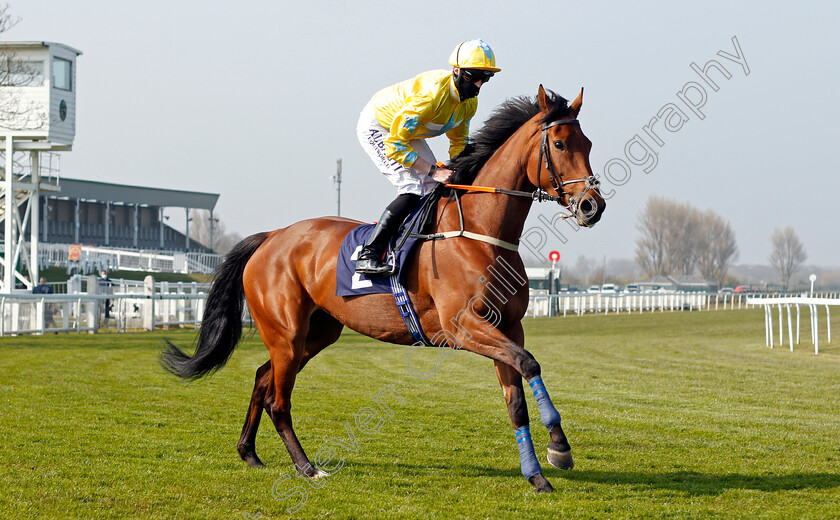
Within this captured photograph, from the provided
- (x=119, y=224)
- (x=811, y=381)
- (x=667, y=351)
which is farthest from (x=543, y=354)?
(x=119, y=224)

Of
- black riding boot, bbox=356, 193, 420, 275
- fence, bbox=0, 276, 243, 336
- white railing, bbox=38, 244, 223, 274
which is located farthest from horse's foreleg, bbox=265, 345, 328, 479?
white railing, bbox=38, 244, 223, 274

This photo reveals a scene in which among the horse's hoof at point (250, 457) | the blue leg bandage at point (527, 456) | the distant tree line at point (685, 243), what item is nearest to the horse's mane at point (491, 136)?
the blue leg bandage at point (527, 456)

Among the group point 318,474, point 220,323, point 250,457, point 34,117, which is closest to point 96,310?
point 34,117

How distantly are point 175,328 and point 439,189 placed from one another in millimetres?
17205

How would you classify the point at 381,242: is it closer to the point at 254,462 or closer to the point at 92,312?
the point at 254,462

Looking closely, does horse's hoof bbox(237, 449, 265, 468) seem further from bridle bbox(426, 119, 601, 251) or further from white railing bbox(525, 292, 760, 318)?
white railing bbox(525, 292, 760, 318)

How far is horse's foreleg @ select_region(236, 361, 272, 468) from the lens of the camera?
503 cm

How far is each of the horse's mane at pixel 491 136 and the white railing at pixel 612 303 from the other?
25143mm

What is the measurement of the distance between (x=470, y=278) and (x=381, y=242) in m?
0.67

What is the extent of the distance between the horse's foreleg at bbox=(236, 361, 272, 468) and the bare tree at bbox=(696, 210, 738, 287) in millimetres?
82002

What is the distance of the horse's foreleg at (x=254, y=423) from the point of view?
16.5ft

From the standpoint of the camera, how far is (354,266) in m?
5.04

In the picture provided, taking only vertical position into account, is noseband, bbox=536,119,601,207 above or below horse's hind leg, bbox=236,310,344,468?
above

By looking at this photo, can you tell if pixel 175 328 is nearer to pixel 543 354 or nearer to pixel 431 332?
pixel 543 354
